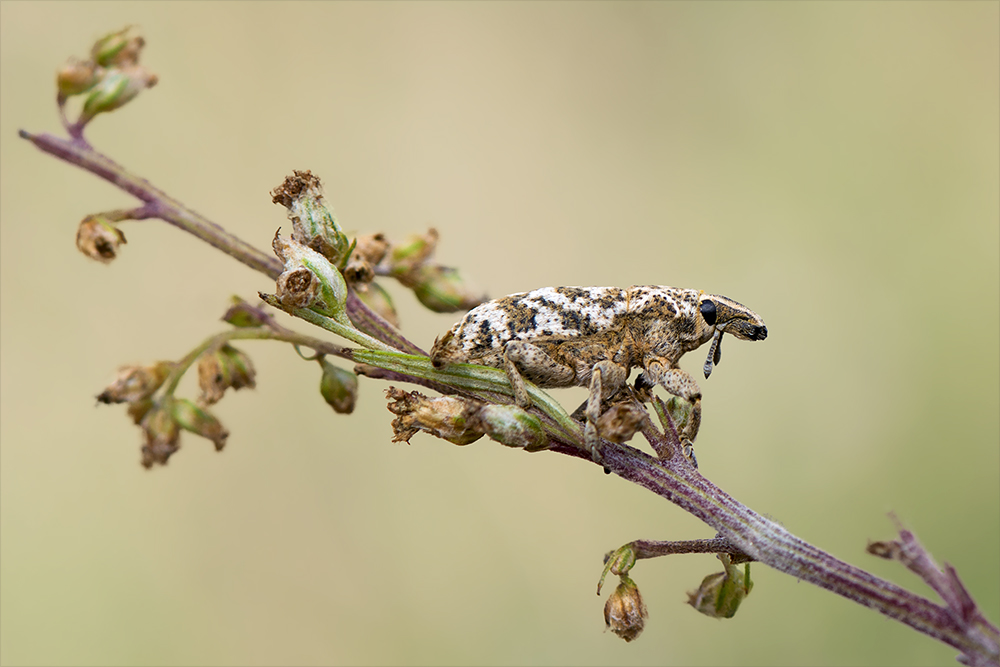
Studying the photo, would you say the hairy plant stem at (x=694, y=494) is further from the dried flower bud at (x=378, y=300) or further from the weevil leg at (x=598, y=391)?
the dried flower bud at (x=378, y=300)

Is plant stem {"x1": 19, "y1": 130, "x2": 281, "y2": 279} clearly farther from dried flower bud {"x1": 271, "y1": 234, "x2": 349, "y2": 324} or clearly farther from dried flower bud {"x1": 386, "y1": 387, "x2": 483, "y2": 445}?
dried flower bud {"x1": 386, "y1": 387, "x2": 483, "y2": 445}

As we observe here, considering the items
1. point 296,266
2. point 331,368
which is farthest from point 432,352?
point 331,368

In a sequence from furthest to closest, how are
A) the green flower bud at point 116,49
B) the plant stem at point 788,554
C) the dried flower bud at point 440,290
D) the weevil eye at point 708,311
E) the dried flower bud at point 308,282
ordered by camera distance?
the dried flower bud at point 440,290 → the green flower bud at point 116,49 → the weevil eye at point 708,311 → the dried flower bud at point 308,282 → the plant stem at point 788,554

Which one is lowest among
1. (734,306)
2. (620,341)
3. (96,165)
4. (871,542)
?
(871,542)

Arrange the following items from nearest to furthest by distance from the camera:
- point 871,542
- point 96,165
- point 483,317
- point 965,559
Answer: point 871,542 → point 483,317 → point 96,165 → point 965,559

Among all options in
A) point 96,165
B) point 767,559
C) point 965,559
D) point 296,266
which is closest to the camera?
point 767,559

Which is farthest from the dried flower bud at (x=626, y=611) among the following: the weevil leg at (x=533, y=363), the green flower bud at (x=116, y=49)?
the green flower bud at (x=116, y=49)

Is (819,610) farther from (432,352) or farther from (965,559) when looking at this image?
(432,352)
